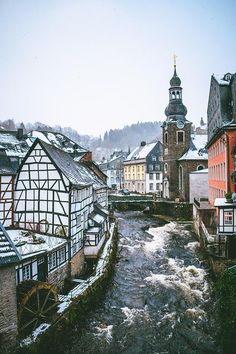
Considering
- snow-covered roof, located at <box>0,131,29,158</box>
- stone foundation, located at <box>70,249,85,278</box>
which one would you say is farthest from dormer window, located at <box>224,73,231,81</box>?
stone foundation, located at <box>70,249,85,278</box>

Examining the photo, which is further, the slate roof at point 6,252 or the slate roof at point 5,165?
the slate roof at point 5,165

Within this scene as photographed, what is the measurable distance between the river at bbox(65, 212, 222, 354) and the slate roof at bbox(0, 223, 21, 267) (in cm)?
493

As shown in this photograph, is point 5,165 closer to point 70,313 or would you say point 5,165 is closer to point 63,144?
point 70,313

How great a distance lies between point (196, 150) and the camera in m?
50.2

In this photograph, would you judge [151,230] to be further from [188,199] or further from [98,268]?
[98,268]

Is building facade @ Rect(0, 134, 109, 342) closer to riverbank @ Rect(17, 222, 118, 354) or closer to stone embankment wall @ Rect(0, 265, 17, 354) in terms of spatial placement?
riverbank @ Rect(17, 222, 118, 354)

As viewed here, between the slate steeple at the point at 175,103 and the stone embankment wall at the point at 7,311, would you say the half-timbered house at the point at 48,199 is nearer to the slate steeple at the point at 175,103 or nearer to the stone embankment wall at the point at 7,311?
the stone embankment wall at the point at 7,311

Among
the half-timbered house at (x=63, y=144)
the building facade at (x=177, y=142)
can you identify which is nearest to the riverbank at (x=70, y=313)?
the half-timbered house at (x=63, y=144)

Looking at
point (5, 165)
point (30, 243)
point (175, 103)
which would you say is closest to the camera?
point (30, 243)

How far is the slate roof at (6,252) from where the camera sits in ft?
35.3

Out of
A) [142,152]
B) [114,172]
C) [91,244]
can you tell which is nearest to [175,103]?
A: [142,152]

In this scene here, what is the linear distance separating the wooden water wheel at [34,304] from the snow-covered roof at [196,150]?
128 feet

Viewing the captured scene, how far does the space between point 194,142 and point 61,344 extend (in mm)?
43777

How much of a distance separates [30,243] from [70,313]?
178 inches
